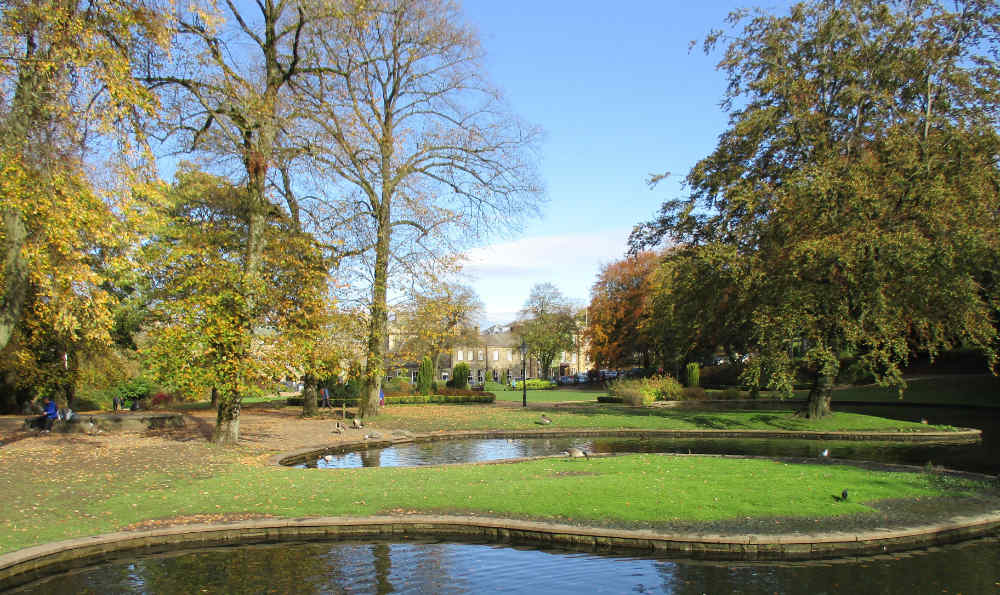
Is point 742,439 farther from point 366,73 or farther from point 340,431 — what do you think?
point 366,73

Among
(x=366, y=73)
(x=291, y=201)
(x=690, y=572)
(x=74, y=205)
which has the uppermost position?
(x=366, y=73)

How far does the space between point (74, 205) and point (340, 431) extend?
12.8m

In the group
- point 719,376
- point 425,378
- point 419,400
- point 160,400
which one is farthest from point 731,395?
point 160,400

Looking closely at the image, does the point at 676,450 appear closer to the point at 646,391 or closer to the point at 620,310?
the point at 646,391

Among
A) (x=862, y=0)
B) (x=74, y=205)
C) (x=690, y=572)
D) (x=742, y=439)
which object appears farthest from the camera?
(x=862, y=0)

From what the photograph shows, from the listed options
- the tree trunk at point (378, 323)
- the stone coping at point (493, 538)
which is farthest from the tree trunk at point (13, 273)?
the tree trunk at point (378, 323)

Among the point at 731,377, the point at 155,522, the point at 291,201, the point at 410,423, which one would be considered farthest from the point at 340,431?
the point at 731,377

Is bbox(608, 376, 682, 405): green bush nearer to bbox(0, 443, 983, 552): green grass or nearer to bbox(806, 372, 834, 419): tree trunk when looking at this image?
bbox(806, 372, 834, 419): tree trunk

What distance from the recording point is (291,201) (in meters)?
29.7

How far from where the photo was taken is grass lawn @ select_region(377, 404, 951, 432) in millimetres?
26062

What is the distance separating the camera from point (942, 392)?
44.0 metres

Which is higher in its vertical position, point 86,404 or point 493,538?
point 86,404

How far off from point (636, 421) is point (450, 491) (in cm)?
1696

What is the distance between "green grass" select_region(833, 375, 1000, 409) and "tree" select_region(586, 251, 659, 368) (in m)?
19.6
